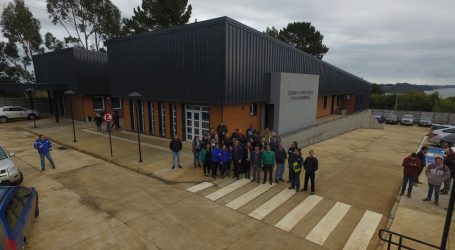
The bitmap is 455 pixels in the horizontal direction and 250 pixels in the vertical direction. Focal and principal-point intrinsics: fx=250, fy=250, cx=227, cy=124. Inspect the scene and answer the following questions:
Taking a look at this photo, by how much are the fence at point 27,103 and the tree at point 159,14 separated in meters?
16.1

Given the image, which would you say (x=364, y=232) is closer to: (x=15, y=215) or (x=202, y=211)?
(x=202, y=211)

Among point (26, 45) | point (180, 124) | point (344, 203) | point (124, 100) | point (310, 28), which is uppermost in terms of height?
point (310, 28)

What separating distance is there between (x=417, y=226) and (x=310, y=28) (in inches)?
1988

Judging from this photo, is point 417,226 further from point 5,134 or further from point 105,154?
point 5,134

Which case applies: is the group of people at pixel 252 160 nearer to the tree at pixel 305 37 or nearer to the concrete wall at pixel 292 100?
the concrete wall at pixel 292 100

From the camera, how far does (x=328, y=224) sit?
7109mm

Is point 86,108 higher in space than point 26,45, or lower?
lower

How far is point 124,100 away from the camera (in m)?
20.1

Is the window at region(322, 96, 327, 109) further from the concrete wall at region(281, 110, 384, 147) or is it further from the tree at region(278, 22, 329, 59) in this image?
the tree at region(278, 22, 329, 59)

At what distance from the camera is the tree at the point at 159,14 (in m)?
35.1

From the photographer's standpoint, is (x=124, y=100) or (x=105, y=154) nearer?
(x=105, y=154)

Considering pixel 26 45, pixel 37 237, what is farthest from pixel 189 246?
pixel 26 45

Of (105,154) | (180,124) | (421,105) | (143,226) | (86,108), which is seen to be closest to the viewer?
(143,226)

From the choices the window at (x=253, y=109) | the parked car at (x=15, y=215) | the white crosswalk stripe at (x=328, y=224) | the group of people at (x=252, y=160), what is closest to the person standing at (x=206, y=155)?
the group of people at (x=252, y=160)
